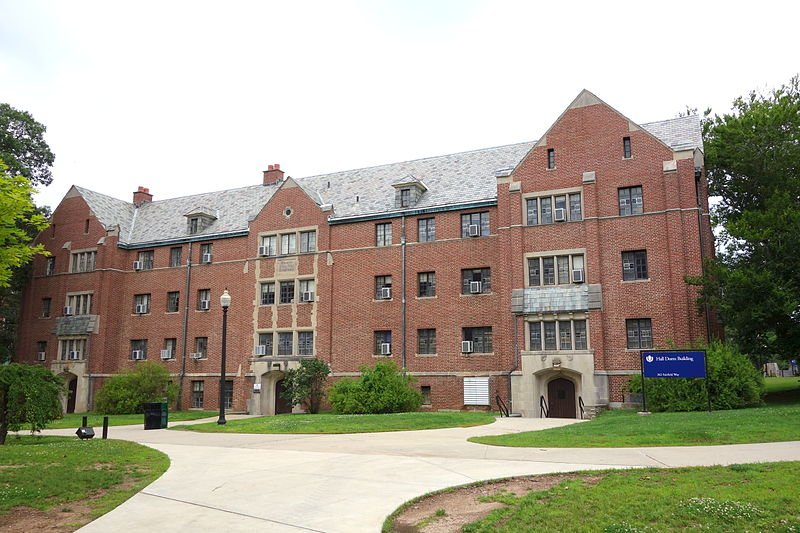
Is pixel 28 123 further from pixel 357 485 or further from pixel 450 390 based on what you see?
pixel 357 485

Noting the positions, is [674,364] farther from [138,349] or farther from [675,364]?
[138,349]

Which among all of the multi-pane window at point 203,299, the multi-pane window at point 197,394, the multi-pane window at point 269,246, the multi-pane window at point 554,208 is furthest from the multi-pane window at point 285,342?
the multi-pane window at point 554,208

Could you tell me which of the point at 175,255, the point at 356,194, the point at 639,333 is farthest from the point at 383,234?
the point at 175,255

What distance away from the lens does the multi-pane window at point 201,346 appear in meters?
38.3

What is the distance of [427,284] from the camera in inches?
1302

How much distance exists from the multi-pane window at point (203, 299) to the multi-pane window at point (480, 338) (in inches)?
643

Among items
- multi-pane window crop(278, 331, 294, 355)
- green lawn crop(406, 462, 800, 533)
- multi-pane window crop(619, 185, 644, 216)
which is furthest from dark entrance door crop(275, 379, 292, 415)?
green lawn crop(406, 462, 800, 533)

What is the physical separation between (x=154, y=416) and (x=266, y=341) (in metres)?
12.6

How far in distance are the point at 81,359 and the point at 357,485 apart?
3554 centimetres

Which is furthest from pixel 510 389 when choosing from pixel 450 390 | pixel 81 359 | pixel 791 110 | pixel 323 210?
pixel 81 359

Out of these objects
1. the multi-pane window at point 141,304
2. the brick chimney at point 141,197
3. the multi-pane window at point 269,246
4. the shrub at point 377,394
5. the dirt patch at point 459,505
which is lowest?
the dirt patch at point 459,505

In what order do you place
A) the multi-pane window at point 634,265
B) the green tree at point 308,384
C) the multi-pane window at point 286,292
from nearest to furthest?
the multi-pane window at point 634,265 → the green tree at point 308,384 → the multi-pane window at point 286,292

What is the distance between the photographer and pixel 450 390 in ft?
102

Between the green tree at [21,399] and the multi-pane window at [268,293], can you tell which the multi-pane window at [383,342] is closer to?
the multi-pane window at [268,293]
